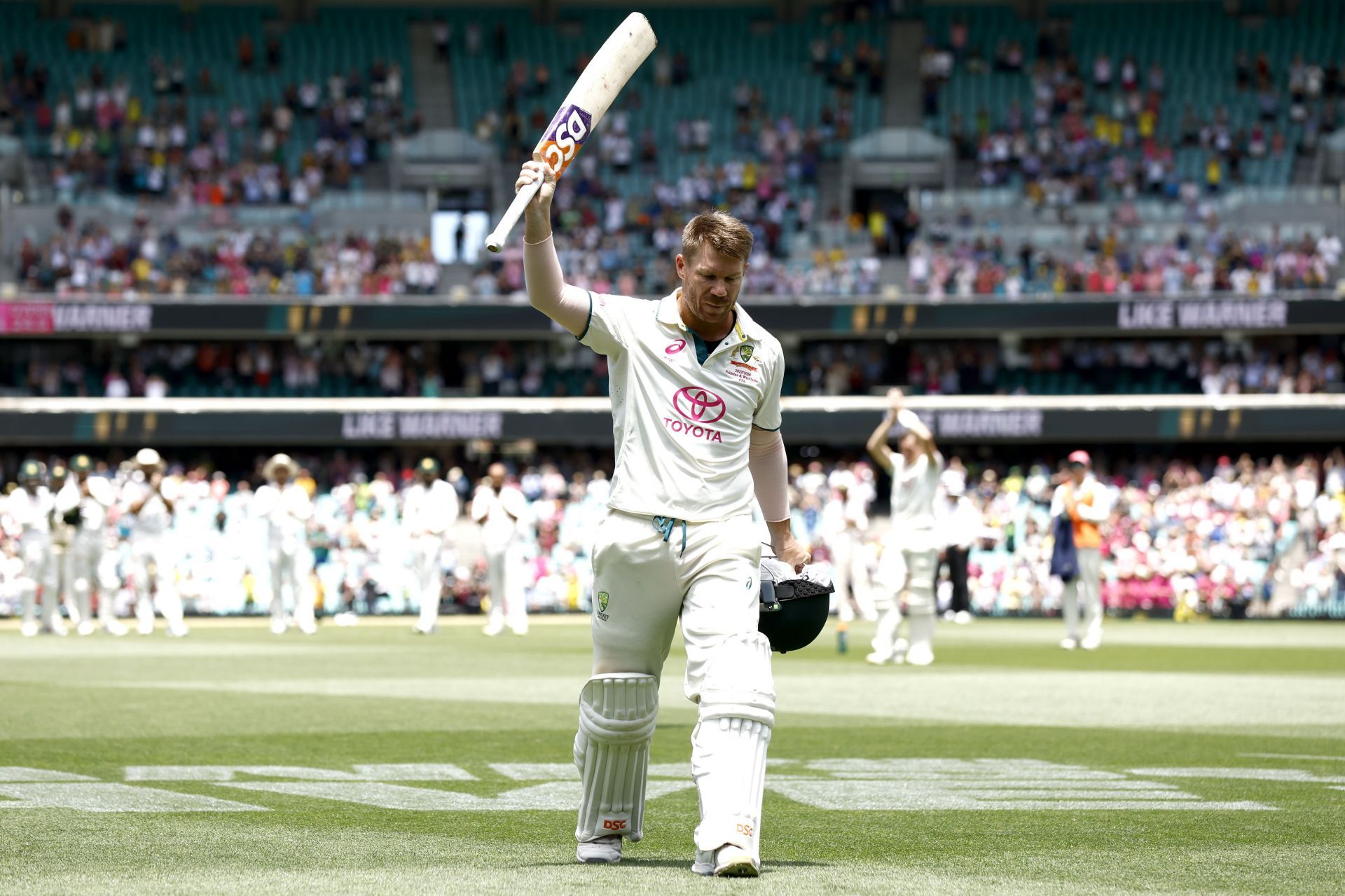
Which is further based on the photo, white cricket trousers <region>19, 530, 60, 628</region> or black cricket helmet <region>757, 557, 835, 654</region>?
white cricket trousers <region>19, 530, 60, 628</region>

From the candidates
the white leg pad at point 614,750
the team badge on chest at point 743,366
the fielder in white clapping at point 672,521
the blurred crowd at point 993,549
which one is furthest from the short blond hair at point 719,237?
the blurred crowd at point 993,549

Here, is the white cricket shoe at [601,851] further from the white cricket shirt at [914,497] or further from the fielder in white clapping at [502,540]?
the fielder in white clapping at [502,540]

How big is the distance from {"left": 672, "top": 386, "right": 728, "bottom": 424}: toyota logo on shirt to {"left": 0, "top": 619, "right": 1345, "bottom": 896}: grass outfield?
5.09ft

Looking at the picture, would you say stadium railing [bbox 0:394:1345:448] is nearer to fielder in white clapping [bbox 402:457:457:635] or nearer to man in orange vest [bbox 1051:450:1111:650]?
fielder in white clapping [bbox 402:457:457:635]

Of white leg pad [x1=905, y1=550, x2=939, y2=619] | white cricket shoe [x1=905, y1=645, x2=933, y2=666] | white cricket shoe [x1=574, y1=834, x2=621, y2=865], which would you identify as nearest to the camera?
white cricket shoe [x1=574, y1=834, x2=621, y2=865]

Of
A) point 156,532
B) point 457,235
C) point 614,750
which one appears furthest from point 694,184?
point 614,750

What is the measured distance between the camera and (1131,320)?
40594 mm

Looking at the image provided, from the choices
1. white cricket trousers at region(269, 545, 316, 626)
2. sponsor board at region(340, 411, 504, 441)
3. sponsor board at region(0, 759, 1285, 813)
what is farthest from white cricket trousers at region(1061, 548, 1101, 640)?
sponsor board at region(340, 411, 504, 441)

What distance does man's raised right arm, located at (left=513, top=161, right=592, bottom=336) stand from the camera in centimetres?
623

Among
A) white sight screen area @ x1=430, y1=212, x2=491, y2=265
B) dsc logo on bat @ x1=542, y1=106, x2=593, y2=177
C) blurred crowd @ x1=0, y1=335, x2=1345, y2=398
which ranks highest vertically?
white sight screen area @ x1=430, y1=212, x2=491, y2=265

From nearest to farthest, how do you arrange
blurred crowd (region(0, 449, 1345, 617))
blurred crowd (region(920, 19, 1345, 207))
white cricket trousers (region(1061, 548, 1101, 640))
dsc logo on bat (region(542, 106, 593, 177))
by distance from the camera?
dsc logo on bat (region(542, 106, 593, 177))
white cricket trousers (region(1061, 548, 1101, 640))
blurred crowd (region(0, 449, 1345, 617))
blurred crowd (region(920, 19, 1345, 207))

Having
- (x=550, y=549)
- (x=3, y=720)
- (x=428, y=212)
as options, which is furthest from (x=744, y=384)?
(x=428, y=212)

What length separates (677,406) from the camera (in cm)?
661

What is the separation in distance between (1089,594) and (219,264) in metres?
25.3
